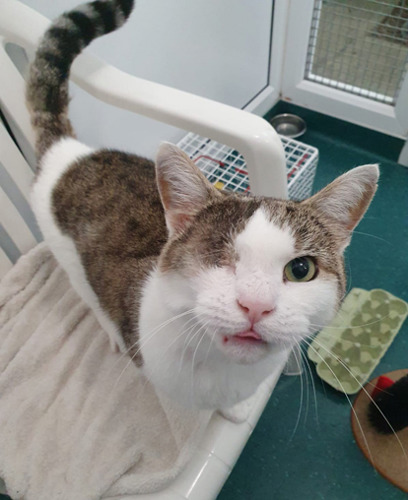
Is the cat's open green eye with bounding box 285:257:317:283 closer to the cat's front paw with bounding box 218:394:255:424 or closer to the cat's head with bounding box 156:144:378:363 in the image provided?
the cat's head with bounding box 156:144:378:363

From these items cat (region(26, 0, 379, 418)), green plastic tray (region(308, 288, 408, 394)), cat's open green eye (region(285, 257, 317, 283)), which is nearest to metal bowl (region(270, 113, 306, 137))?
green plastic tray (region(308, 288, 408, 394))

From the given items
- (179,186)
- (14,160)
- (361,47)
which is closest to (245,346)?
(179,186)

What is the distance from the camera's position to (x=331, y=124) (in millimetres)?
2049

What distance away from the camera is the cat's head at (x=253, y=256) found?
1.69 feet

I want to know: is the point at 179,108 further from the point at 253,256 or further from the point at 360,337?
the point at 360,337

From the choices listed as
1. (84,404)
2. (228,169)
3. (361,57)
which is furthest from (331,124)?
(84,404)

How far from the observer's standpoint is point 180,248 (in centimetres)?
61

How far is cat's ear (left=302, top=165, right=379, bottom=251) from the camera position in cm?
60

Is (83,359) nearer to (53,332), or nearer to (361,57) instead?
(53,332)

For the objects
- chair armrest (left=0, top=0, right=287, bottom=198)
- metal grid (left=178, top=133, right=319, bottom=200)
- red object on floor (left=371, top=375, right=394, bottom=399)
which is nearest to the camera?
chair armrest (left=0, top=0, right=287, bottom=198)

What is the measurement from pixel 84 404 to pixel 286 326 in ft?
2.13

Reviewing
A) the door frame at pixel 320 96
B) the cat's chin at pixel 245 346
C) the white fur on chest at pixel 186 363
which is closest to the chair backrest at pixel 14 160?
the white fur on chest at pixel 186 363

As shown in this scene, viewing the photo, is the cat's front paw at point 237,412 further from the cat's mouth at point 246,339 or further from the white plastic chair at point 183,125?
the cat's mouth at point 246,339

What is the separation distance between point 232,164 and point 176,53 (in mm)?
435
